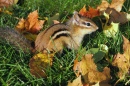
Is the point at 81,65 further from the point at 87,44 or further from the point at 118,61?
the point at 87,44

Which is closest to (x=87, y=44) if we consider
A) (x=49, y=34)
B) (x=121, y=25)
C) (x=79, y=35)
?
(x=79, y=35)

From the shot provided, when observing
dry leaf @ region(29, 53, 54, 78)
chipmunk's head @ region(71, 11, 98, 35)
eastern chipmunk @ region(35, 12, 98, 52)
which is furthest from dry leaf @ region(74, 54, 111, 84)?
chipmunk's head @ region(71, 11, 98, 35)

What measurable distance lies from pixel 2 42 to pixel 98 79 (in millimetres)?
1118

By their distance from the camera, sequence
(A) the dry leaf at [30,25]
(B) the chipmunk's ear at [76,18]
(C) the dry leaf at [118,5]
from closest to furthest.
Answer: (B) the chipmunk's ear at [76,18] → (A) the dry leaf at [30,25] → (C) the dry leaf at [118,5]

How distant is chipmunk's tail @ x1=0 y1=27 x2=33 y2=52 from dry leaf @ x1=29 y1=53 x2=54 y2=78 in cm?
29

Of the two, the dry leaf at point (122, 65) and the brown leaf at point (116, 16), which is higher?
the brown leaf at point (116, 16)

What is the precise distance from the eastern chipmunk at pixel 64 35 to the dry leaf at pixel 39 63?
22 centimetres

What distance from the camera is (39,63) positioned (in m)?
2.96

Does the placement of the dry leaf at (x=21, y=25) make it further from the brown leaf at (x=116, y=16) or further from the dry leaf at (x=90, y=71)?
the dry leaf at (x=90, y=71)

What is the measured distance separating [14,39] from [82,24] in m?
0.71

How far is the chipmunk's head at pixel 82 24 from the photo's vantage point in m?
3.54

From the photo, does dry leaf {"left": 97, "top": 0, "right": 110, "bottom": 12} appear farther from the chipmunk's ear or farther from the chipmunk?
the chipmunk

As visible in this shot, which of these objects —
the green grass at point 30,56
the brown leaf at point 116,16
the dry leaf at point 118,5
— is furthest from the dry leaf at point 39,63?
the dry leaf at point 118,5

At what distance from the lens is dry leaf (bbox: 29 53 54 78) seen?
2.89m
